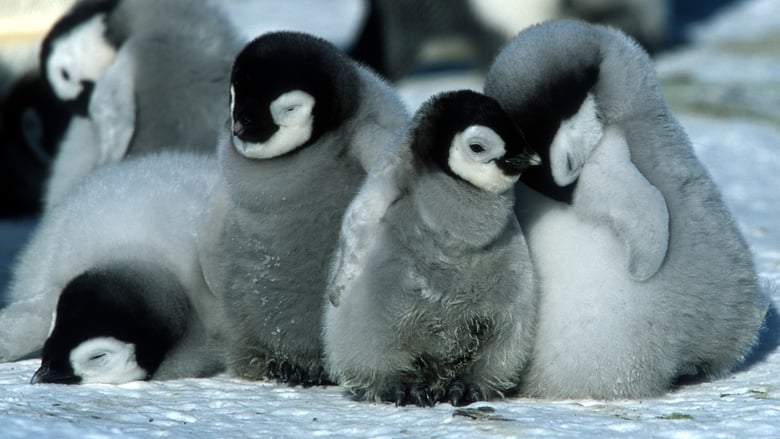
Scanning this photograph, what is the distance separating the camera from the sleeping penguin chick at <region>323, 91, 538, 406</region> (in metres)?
2.18

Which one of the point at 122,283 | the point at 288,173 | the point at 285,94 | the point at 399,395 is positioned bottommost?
the point at 399,395

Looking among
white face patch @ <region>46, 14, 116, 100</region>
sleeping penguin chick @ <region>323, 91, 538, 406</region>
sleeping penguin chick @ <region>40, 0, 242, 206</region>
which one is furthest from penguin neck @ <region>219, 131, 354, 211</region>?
white face patch @ <region>46, 14, 116, 100</region>

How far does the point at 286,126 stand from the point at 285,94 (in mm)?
67

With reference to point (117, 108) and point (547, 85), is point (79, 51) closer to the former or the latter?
point (117, 108)

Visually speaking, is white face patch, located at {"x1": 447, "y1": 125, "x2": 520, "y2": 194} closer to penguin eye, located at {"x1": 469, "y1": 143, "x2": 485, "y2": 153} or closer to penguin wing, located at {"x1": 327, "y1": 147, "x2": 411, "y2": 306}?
penguin eye, located at {"x1": 469, "y1": 143, "x2": 485, "y2": 153}

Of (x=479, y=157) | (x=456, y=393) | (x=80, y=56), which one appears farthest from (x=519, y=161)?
(x=80, y=56)

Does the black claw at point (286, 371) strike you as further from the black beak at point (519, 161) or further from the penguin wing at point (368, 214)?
the black beak at point (519, 161)

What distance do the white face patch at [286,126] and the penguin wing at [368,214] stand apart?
→ 0.27m

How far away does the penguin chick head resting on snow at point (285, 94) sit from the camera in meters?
2.43

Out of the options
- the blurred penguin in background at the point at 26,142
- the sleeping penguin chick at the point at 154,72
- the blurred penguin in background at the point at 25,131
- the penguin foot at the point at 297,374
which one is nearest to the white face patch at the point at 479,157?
the penguin foot at the point at 297,374

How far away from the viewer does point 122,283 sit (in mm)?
2576

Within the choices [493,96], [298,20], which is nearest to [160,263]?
[493,96]

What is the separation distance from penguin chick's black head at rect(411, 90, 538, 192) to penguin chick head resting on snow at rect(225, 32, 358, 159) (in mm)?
339

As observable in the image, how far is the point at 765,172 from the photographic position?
4551 millimetres
